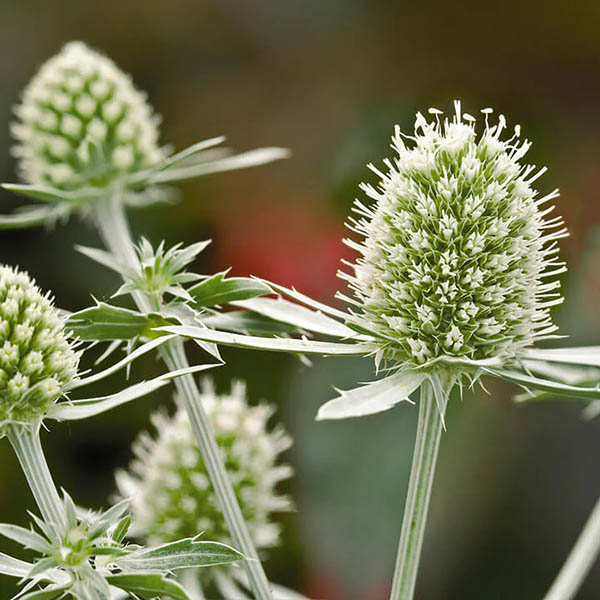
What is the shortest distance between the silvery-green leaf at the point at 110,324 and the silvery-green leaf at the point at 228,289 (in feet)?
0.18

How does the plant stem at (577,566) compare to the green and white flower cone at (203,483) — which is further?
the green and white flower cone at (203,483)

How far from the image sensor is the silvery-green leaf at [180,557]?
88cm

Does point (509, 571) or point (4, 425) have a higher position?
point (4, 425)

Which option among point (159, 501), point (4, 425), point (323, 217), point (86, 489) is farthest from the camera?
point (323, 217)

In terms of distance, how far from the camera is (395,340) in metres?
0.99

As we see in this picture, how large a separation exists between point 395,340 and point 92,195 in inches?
23.7

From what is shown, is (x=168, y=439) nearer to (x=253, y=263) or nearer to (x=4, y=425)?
(x=4, y=425)

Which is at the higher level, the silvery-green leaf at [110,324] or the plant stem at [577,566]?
the silvery-green leaf at [110,324]

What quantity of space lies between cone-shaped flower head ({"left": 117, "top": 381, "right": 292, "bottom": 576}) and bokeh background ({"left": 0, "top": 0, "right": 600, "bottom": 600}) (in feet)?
2.94

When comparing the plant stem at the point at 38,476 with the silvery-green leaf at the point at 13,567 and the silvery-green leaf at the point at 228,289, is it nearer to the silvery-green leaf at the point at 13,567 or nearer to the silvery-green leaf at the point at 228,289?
the silvery-green leaf at the point at 13,567

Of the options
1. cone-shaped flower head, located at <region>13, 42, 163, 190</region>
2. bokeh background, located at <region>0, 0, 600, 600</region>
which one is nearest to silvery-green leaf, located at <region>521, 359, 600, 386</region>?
cone-shaped flower head, located at <region>13, 42, 163, 190</region>

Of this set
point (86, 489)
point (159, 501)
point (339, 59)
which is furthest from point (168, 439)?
point (339, 59)

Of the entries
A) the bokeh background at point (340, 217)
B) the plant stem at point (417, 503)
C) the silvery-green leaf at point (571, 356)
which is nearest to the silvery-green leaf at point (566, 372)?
the silvery-green leaf at point (571, 356)

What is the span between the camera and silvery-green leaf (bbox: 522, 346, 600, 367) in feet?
3.40
